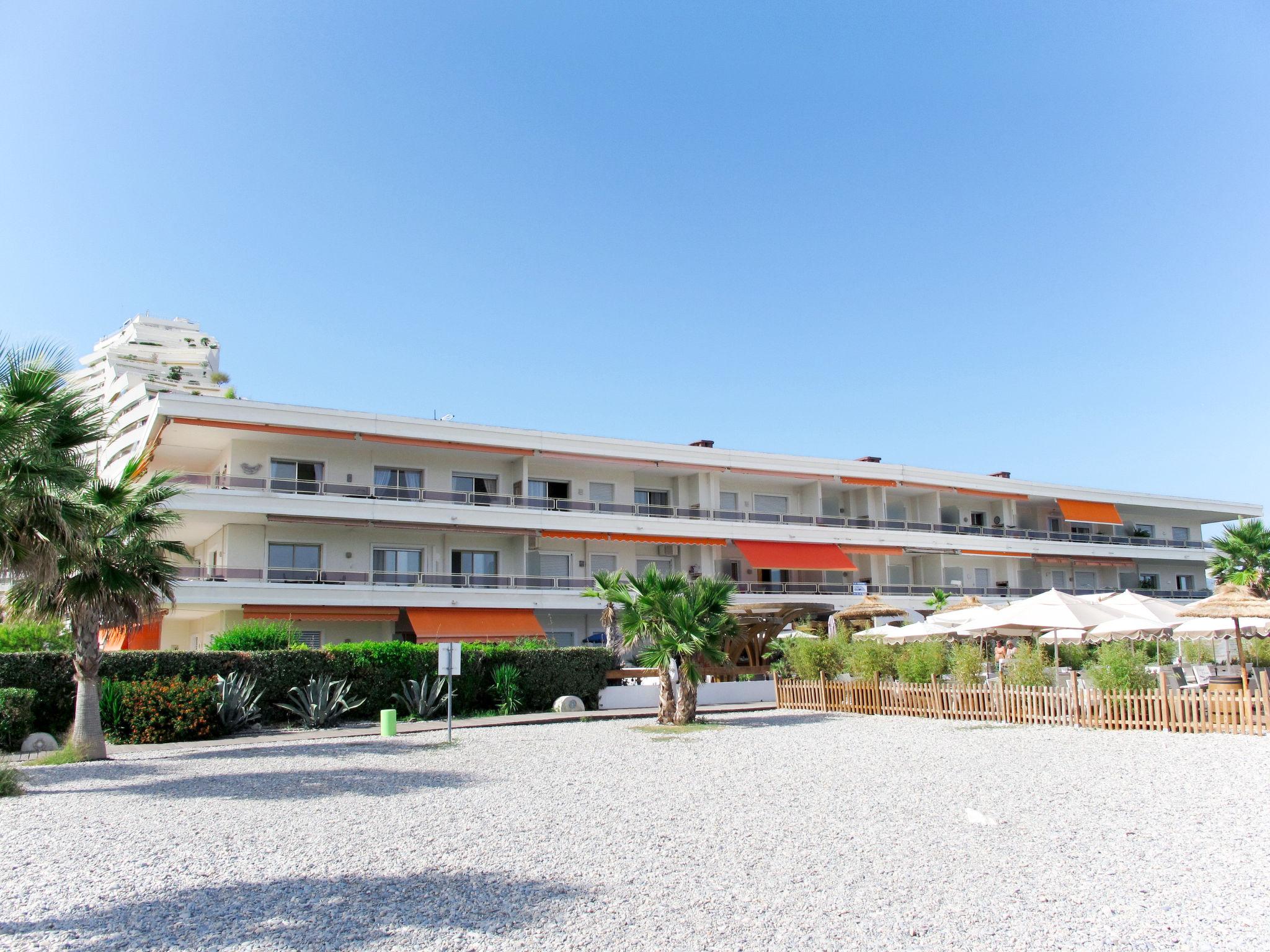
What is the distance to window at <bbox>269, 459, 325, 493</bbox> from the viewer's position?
34434 mm

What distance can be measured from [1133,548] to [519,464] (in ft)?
112

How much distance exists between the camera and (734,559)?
43750 mm

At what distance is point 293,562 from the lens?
113ft

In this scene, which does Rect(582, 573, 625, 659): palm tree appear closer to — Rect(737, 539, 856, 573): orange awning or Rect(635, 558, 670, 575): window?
Rect(635, 558, 670, 575): window

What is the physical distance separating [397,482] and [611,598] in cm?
1764

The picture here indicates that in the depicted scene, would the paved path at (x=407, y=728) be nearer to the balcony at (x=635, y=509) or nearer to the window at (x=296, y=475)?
the balcony at (x=635, y=509)

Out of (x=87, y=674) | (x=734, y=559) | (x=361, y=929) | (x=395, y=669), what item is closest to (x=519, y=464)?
(x=734, y=559)

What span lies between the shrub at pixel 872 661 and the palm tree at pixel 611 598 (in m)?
5.89

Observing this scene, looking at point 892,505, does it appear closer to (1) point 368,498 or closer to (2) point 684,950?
(1) point 368,498

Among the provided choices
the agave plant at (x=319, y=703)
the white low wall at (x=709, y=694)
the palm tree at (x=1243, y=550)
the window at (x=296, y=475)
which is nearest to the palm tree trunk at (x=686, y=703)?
the white low wall at (x=709, y=694)

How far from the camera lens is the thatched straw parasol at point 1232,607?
63.3 feet

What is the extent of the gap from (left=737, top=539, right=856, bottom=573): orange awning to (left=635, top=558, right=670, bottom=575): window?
3.04m

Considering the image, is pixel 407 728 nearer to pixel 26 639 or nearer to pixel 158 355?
pixel 26 639

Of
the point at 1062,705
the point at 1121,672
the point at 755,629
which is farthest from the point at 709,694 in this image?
the point at 1121,672
